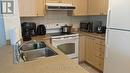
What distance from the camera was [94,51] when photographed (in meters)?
3.29

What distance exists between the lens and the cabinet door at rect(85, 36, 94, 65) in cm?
336

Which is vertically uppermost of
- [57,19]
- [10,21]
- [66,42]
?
[57,19]

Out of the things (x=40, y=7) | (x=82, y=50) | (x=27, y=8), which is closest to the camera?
(x=27, y=8)

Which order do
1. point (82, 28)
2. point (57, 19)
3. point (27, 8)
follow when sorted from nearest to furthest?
point (27, 8)
point (57, 19)
point (82, 28)

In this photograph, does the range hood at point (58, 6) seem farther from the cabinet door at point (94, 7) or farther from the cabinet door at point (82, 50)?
the cabinet door at point (82, 50)

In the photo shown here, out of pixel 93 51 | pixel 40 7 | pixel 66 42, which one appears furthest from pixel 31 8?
pixel 93 51

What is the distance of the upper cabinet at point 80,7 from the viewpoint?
3.56 meters

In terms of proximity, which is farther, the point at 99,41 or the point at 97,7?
the point at 97,7

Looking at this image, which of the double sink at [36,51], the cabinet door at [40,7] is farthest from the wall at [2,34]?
the cabinet door at [40,7]

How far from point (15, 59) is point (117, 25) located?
1.72m

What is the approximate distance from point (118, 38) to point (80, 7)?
162 cm

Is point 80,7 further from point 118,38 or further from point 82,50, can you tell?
point 118,38

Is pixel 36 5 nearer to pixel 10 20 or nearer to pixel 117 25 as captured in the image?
pixel 10 20

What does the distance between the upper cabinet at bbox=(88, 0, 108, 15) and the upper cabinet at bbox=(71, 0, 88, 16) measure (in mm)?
129
